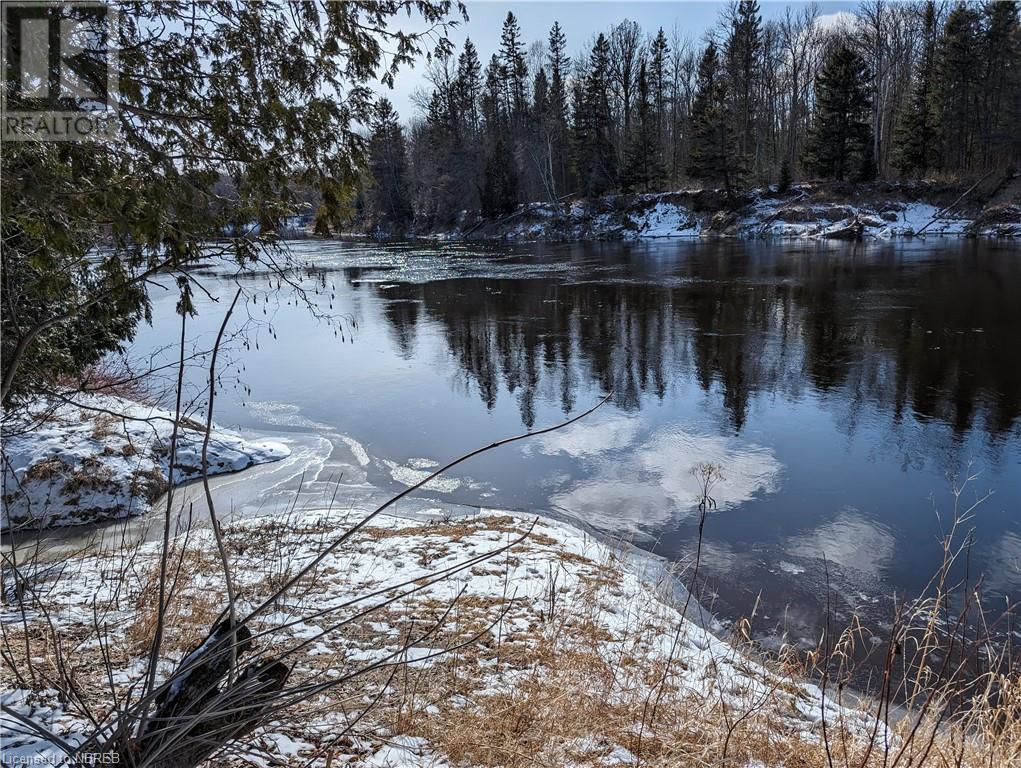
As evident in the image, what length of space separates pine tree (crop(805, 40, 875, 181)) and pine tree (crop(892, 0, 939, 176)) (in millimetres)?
2049

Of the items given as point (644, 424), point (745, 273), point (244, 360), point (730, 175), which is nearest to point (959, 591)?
point (644, 424)

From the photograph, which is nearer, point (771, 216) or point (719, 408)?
point (719, 408)

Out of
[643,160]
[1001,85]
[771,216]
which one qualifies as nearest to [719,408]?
[771,216]

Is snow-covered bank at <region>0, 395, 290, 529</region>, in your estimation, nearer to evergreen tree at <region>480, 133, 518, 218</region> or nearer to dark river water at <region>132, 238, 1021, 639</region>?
dark river water at <region>132, 238, 1021, 639</region>

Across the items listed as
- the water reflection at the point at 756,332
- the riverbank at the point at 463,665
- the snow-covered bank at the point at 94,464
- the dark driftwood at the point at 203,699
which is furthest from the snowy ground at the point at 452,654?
the water reflection at the point at 756,332

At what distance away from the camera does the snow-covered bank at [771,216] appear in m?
39.5

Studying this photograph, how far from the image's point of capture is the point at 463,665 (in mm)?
4168

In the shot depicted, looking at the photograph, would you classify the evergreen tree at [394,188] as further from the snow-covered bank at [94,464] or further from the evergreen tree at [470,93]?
the snow-covered bank at [94,464]

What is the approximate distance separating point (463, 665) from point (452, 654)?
0.10 m

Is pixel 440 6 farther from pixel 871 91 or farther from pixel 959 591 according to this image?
pixel 871 91

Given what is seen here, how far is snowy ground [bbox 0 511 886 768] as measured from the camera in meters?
2.94

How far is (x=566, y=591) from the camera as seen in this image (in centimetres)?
562

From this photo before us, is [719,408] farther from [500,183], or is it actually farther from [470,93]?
[470,93]

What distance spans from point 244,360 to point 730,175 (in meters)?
43.2
